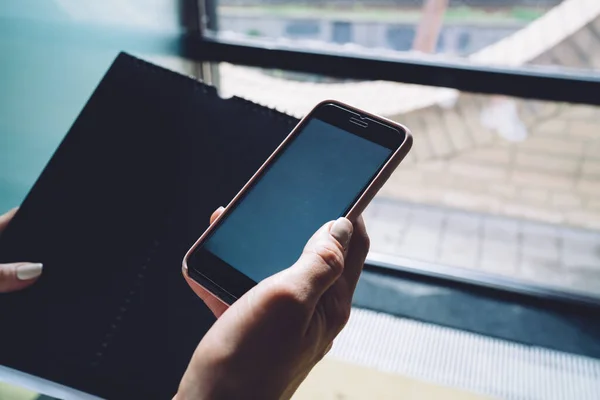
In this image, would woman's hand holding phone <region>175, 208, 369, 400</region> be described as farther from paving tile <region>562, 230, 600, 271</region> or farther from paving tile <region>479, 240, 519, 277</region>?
paving tile <region>562, 230, 600, 271</region>

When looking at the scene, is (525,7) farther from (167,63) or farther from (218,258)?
(218,258)

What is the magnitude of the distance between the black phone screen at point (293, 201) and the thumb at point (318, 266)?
73mm

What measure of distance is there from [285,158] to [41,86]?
47 cm

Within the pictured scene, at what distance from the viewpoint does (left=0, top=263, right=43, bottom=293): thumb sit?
67 centimetres

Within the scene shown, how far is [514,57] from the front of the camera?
1.20 metres

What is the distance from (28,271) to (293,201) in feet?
1.20

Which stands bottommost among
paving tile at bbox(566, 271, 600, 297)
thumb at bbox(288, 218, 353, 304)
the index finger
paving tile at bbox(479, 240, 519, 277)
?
paving tile at bbox(479, 240, 519, 277)

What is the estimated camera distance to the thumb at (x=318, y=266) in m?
0.45

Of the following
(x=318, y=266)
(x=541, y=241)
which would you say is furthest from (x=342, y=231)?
(x=541, y=241)

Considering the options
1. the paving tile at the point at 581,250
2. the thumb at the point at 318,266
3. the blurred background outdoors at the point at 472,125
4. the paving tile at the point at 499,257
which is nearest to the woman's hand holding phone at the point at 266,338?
the thumb at the point at 318,266

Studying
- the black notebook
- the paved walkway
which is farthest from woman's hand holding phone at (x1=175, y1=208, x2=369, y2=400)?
the paved walkway

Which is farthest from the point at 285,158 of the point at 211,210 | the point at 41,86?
the point at 41,86

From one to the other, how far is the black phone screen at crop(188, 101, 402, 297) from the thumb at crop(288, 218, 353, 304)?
0.07m

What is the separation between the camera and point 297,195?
584 millimetres
